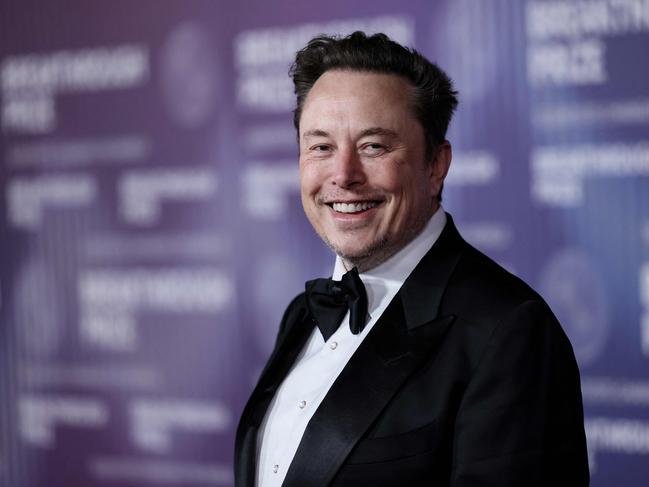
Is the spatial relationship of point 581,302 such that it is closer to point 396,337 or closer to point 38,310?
point 396,337

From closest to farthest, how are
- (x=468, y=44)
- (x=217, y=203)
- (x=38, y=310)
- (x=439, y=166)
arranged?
(x=439, y=166) → (x=468, y=44) → (x=217, y=203) → (x=38, y=310)

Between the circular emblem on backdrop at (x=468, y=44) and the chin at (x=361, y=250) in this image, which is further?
the circular emblem on backdrop at (x=468, y=44)

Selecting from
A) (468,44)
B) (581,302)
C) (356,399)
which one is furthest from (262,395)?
(468,44)

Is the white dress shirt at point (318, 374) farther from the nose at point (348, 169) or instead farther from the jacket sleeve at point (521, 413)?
the jacket sleeve at point (521, 413)

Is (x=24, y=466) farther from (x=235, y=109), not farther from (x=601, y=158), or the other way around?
(x=601, y=158)

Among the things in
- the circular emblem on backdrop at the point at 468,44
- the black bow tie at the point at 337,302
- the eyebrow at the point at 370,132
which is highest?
the circular emblem on backdrop at the point at 468,44

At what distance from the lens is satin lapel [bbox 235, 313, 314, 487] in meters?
1.38

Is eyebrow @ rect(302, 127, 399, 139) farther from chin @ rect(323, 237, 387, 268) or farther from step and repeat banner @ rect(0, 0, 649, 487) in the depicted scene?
step and repeat banner @ rect(0, 0, 649, 487)

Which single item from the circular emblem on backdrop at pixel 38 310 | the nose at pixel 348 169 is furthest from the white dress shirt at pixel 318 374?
the circular emblem on backdrop at pixel 38 310

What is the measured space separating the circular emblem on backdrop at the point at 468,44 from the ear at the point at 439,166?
1084 mm

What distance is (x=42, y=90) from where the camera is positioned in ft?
10.4

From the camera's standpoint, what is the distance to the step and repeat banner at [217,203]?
2.29 meters

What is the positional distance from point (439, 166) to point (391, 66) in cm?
19

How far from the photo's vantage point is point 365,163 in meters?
1.32
